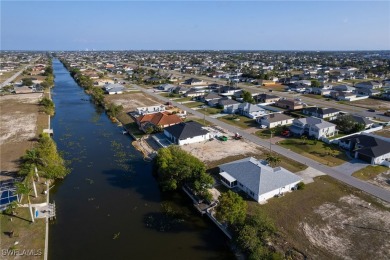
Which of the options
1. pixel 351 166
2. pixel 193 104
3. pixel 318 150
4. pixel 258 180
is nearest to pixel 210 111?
pixel 193 104

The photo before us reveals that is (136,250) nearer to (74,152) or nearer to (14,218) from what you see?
(14,218)

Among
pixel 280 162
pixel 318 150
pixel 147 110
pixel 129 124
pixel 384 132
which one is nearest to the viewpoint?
pixel 280 162

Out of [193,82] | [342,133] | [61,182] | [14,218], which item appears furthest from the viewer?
[193,82]

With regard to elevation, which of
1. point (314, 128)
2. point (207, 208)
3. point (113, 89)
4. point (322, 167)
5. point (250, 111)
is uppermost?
point (314, 128)

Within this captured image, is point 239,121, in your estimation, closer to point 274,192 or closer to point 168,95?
point 274,192

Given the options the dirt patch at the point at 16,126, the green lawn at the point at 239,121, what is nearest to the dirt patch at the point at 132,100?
the dirt patch at the point at 16,126

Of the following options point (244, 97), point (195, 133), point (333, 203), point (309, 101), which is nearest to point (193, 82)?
point (244, 97)

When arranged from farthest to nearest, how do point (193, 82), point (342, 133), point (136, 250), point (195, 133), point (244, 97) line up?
point (193, 82), point (244, 97), point (342, 133), point (195, 133), point (136, 250)
